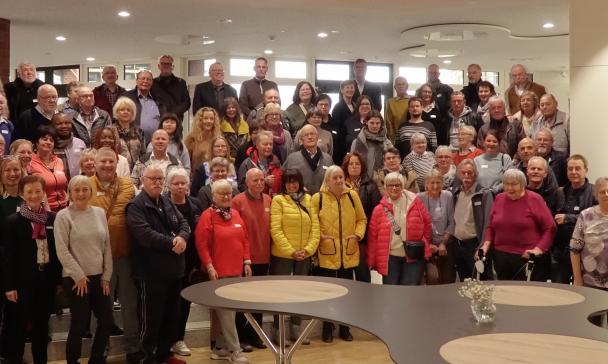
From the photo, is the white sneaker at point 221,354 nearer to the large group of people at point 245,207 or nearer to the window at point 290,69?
the large group of people at point 245,207

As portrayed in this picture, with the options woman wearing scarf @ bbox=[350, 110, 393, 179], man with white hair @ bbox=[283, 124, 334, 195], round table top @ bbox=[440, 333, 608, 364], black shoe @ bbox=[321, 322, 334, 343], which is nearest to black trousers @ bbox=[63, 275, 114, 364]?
black shoe @ bbox=[321, 322, 334, 343]

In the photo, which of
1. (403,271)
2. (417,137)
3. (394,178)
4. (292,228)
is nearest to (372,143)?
(417,137)

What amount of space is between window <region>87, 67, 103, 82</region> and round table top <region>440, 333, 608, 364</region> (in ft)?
52.4

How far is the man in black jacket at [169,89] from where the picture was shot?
27.7 ft

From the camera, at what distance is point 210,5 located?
32.8 ft

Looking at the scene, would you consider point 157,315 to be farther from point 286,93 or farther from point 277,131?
point 286,93

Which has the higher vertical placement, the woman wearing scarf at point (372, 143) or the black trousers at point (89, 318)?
the woman wearing scarf at point (372, 143)

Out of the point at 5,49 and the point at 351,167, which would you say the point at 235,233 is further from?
the point at 5,49

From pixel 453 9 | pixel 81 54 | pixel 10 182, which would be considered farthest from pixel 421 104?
pixel 81 54

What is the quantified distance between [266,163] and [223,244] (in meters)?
1.28

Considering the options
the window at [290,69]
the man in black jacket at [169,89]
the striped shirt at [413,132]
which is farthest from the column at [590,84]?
the window at [290,69]

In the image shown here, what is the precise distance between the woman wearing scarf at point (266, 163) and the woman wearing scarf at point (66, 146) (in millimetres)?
1516

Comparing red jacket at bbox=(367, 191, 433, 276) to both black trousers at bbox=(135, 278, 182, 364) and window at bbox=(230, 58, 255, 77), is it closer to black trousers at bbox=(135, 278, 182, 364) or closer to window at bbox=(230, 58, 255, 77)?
black trousers at bbox=(135, 278, 182, 364)

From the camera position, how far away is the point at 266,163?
685 cm
